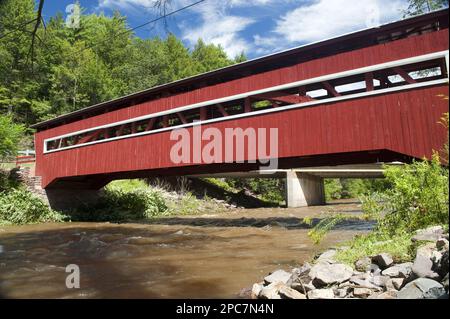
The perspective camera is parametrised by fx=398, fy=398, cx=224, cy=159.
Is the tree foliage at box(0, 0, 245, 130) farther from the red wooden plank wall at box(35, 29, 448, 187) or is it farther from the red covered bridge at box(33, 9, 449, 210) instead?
the red wooden plank wall at box(35, 29, 448, 187)

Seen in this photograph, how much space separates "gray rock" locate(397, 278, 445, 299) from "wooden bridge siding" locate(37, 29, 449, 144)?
6910mm

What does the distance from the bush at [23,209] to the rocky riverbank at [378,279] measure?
48.4 feet

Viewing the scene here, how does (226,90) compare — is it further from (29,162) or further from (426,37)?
(29,162)

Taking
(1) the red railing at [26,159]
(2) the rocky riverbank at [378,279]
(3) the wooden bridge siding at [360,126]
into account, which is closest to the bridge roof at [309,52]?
(3) the wooden bridge siding at [360,126]

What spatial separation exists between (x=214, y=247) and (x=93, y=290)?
4463 millimetres

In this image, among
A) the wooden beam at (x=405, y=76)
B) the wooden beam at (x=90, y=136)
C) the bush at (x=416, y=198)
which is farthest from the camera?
the wooden beam at (x=90, y=136)

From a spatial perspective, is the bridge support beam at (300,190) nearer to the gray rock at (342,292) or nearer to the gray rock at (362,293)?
the gray rock at (342,292)

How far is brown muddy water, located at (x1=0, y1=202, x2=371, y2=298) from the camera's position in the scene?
5.29 m

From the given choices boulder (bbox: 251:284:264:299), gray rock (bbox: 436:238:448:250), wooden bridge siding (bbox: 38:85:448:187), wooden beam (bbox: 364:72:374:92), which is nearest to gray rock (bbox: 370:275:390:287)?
gray rock (bbox: 436:238:448:250)

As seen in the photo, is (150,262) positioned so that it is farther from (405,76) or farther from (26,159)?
(26,159)

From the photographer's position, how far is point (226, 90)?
503 inches

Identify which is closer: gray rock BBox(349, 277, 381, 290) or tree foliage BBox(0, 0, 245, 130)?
gray rock BBox(349, 277, 381, 290)

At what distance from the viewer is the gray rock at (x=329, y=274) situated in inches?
175
